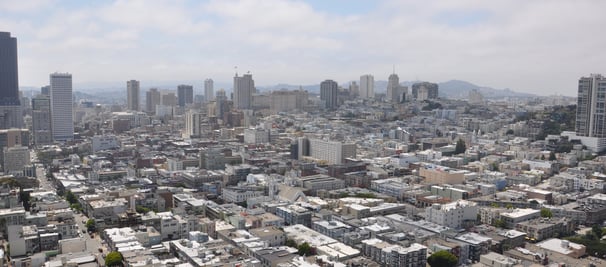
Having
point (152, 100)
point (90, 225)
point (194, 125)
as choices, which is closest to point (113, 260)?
point (90, 225)

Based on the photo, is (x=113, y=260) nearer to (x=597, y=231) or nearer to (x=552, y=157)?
(x=597, y=231)

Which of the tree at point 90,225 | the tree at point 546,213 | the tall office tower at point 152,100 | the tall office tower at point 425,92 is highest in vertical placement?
the tall office tower at point 425,92

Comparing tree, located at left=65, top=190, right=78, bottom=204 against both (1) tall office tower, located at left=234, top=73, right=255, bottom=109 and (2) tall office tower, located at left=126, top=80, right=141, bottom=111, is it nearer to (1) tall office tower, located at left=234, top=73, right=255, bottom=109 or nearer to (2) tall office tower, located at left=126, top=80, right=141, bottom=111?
(1) tall office tower, located at left=234, top=73, right=255, bottom=109

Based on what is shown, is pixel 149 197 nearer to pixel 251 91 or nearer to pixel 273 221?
pixel 273 221

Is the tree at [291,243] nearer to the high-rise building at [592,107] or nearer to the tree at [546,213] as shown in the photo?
the tree at [546,213]

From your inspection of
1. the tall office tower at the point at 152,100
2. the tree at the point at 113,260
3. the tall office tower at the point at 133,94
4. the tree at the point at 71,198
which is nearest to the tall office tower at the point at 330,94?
the tall office tower at the point at 152,100

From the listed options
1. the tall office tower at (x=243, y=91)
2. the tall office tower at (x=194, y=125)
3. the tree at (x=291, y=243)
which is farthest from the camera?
the tall office tower at (x=243, y=91)

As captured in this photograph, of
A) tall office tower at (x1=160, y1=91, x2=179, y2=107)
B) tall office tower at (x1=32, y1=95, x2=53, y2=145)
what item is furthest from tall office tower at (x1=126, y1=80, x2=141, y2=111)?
tall office tower at (x1=32, y1=95, x2=53, y2=145)
